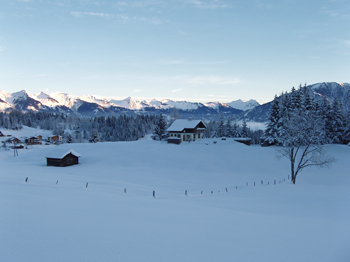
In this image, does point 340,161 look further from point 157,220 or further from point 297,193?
point 157,220

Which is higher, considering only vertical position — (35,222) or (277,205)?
(35,222)

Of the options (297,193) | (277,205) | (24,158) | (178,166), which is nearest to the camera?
(277,205)

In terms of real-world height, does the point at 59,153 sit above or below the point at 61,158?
above

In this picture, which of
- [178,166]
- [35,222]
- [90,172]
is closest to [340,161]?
[178,166]

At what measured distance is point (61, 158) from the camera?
36.8 meters

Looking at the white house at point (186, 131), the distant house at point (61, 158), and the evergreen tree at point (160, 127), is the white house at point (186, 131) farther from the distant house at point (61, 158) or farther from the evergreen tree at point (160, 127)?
the distant house at point (61, 158)

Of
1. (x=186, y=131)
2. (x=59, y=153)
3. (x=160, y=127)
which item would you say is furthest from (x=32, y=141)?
(x=186, y=131)

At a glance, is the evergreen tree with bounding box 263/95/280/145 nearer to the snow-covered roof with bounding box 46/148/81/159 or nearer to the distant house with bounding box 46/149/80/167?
the distant house with bounding box 46/149/80/167

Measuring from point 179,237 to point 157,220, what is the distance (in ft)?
6.51

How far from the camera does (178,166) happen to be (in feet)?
117

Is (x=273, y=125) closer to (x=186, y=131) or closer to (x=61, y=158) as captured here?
(x=186, y=131)

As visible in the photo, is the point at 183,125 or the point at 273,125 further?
the point at 183,125

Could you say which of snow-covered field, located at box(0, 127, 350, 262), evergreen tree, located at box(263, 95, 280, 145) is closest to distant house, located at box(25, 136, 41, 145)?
evergreen tree, located at box(263, 95, 280, 145)

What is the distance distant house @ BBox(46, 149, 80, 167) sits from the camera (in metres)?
37.2
